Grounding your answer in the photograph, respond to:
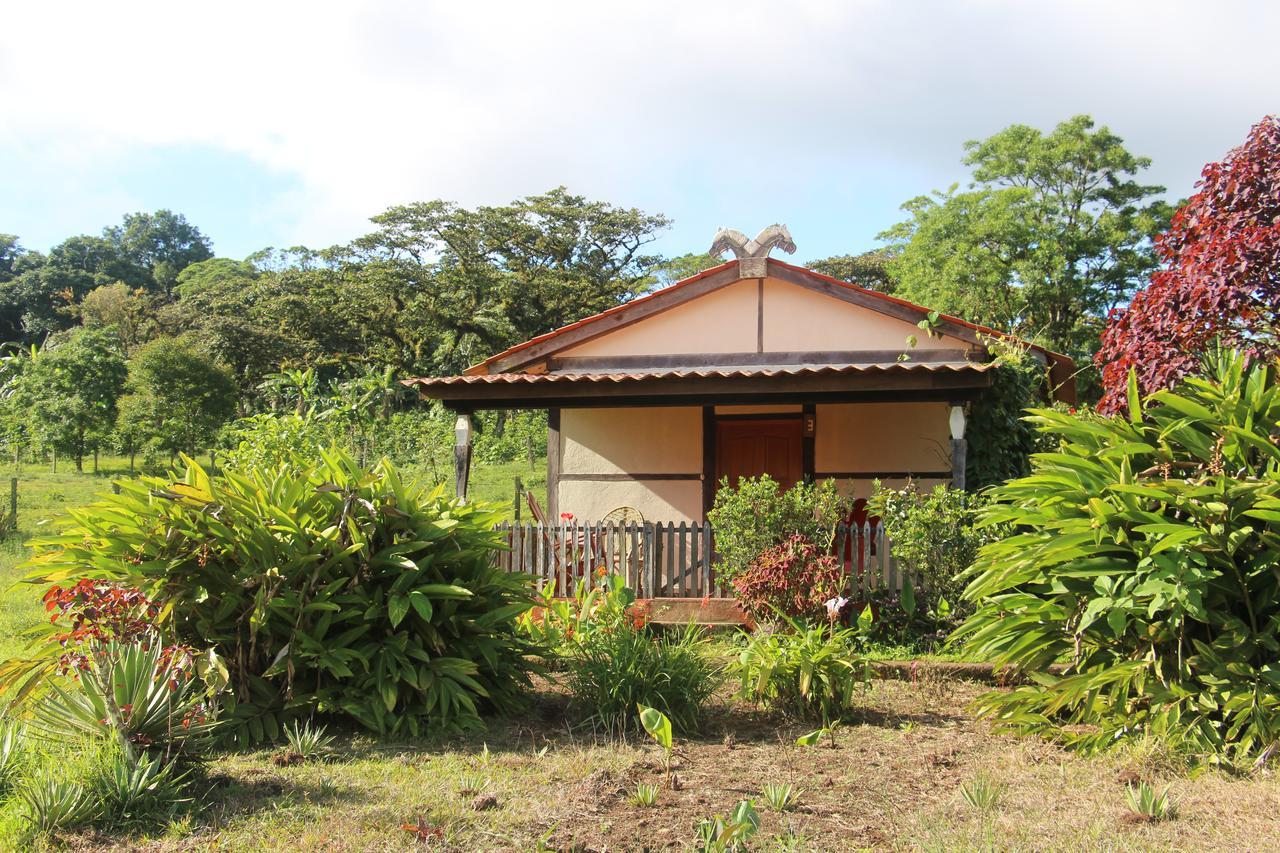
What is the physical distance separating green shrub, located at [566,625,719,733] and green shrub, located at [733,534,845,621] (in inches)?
51.0

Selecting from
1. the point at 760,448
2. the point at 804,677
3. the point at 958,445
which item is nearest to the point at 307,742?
the point at 804,677

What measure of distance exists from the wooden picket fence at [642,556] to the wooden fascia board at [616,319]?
315cm

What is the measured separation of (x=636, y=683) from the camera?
5574mm

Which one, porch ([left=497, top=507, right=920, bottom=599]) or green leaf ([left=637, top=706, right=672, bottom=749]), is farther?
porch ([left=497, top=507, right=920, bottom=599])

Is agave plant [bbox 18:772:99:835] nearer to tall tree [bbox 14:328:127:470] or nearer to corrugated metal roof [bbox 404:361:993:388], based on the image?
corrugated metal roof [bbox 404:361:993:388]

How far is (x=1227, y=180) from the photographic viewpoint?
20.6 ft

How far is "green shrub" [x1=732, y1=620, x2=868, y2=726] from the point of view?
18.7 feet

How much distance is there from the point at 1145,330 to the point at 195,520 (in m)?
5.81

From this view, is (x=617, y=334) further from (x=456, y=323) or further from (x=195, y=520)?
(x=456, y=323)

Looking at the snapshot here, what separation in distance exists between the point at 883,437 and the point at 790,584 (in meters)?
5.05

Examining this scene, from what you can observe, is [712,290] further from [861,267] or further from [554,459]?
[861,267]

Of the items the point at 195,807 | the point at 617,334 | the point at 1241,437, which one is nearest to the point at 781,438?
the point at 617,334

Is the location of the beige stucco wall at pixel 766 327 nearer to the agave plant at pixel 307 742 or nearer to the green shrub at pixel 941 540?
the green shrub at pixel 941 540

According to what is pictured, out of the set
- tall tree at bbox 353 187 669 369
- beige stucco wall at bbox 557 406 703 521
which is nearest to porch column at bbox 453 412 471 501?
beige stucco wall at bbox 557 406 703 521
